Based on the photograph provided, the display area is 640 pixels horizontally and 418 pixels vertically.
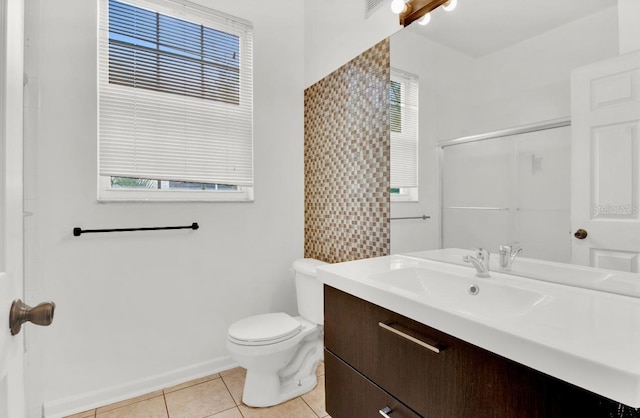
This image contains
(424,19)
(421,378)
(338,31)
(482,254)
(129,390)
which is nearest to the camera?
(421,378)

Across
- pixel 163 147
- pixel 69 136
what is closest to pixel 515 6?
pixel 163 147

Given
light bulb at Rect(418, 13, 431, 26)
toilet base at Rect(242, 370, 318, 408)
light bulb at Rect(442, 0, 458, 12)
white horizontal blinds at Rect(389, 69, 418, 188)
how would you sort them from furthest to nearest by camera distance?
toilet base at Rect(242, 370, 318, 408) → white horizontal blinds at Rect(389, 69, 418, 188) → light bulb at Rect(418, 13, 431, 26) → light bulb at Rect(442, 0, 458, 12)

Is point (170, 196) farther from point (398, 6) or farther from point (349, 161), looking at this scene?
point (398, 6)

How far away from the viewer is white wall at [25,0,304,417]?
5.20 feet

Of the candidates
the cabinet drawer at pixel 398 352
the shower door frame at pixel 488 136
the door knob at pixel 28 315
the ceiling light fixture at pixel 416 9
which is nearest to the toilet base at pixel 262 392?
the cabinet drawer at pixel 398 352

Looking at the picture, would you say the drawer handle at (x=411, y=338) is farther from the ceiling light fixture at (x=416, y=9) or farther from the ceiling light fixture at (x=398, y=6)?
the ceiling light fixture at (x=398, y=6)

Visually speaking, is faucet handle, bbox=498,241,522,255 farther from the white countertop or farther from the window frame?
the window frame

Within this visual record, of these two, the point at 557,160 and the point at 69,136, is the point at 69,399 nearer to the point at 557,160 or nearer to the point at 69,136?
the point at 69,136

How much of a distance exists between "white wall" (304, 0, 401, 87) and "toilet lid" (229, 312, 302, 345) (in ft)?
5.16

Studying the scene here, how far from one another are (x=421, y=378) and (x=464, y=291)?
40cm

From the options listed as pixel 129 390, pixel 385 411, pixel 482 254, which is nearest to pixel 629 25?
pixel 482 254

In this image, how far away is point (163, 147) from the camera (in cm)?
187

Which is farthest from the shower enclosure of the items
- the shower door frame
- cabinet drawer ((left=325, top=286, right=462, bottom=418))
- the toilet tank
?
the toilet tank

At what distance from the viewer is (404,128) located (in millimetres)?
1636
